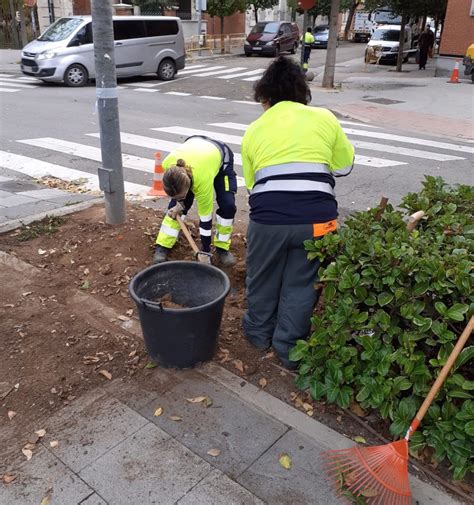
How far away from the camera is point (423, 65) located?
2300 centimetres

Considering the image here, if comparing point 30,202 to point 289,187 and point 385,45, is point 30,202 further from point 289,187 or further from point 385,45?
point 385,45

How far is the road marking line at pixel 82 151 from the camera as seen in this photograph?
8.08 meters

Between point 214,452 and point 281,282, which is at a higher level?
point 281,282

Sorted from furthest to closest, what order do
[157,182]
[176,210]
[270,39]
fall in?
[270,39]
[157,182]
[176,210]

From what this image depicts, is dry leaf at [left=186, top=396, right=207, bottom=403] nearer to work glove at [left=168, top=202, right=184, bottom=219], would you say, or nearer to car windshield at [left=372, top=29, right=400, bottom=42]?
work glove at [left=168, top=202, right=184, bottom=219]

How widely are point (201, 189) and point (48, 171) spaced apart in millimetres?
4396

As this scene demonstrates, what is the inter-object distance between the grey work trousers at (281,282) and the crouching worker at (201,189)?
93cm

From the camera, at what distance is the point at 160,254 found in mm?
4547

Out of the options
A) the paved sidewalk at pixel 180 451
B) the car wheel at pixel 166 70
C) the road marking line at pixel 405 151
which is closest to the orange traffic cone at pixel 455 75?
the car wheel at pixel 166 70

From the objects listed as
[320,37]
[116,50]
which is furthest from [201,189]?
[320,37]

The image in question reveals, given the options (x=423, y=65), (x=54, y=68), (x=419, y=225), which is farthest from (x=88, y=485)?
(x=423, y=65)

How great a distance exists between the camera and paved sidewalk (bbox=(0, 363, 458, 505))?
2391 mm

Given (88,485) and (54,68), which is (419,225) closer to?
(88,485)

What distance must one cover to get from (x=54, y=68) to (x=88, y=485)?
1519 cm
